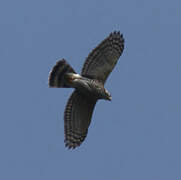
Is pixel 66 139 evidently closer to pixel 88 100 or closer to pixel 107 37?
pixel 88 100

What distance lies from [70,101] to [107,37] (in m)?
2.47

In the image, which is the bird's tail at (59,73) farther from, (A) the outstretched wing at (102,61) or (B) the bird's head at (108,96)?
(B) the bird's head at (108,96)

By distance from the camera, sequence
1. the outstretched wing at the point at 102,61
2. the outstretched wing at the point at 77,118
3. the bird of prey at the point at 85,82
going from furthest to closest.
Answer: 1. the outstretched wing at the point at 77,118
2. the outstretched wing at the point at 102,61
3. the bird of prey at the point at 85,82

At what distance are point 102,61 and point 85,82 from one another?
982mm

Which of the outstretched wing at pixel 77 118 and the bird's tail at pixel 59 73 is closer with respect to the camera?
the bird's tail at pixel 59 73

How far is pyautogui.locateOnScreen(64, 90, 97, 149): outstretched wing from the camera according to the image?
18.9m

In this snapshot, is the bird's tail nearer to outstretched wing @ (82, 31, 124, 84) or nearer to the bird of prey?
the bird of prey

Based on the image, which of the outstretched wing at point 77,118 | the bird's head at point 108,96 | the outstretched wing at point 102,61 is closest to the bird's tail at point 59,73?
the outstretched wing at point 102,61

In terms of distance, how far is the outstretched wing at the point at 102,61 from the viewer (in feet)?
61.2

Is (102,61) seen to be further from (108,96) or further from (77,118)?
(77,118)

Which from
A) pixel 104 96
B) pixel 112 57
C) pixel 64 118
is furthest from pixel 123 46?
pixel 64 118

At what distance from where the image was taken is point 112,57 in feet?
61.7

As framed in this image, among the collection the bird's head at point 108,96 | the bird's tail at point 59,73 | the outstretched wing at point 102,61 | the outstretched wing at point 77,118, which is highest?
the outstretched wing at point 102,61

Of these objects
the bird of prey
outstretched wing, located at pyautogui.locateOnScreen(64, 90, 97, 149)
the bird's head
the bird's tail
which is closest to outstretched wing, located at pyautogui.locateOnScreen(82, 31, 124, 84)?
the bird of prey
